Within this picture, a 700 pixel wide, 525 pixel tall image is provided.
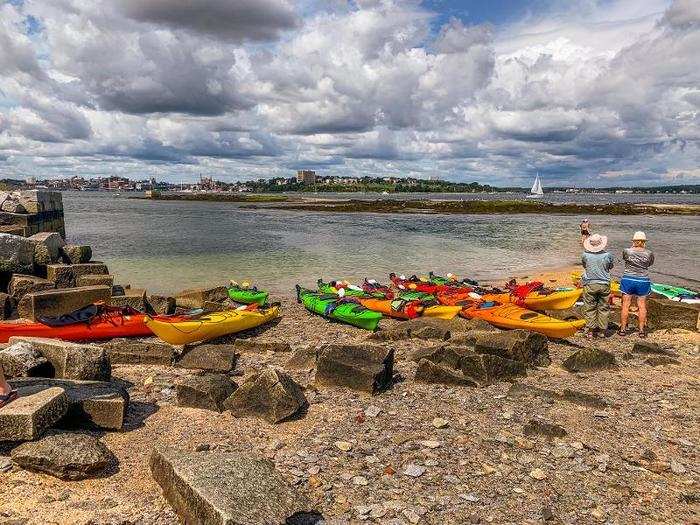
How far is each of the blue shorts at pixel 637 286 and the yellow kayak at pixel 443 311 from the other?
493cm

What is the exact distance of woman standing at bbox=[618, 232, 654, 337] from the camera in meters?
13.4

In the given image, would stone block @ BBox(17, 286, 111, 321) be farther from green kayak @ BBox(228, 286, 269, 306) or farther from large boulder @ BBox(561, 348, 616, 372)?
large boulder @ BBox(561, 348, 616, 372)

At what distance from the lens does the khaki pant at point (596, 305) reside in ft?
45.5

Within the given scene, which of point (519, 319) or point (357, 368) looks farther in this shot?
point (519, 319)

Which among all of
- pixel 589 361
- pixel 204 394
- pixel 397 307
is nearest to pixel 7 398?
pixel 204 394

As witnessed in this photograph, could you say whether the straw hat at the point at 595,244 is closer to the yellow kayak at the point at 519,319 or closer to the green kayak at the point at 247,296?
the yellow kayak at the point at 519,319

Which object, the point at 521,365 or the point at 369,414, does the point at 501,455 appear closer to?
the point at 369,414

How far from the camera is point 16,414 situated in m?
6.52

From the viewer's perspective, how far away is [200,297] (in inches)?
754

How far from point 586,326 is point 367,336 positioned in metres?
6.74

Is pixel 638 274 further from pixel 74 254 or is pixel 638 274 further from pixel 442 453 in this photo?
pixel 74 254

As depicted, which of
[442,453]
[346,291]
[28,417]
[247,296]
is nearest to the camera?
[28,417]

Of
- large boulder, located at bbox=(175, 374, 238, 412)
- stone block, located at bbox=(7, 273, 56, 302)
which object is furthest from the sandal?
stone block, located at bbox=(7, 273, 56, 302)

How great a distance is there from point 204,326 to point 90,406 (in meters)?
5.79
